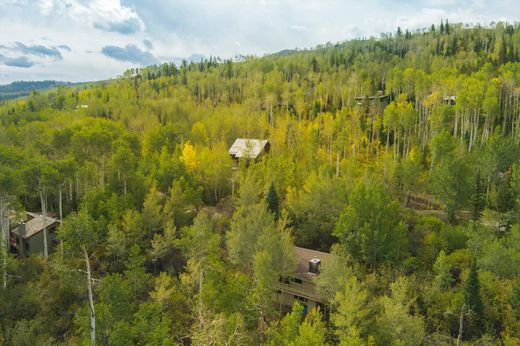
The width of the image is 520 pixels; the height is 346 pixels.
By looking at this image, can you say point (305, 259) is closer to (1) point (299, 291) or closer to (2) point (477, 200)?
(1) point (299, 291)

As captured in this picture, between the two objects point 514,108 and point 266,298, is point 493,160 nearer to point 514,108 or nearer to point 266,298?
point 514,108

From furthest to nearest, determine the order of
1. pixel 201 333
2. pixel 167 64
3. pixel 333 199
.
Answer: pixel 167 64 → pixel 333 199 → pixel 201 333

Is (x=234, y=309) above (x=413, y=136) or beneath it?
beneath

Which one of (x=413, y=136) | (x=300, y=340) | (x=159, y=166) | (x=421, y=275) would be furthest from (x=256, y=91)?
(x=300, y=340)

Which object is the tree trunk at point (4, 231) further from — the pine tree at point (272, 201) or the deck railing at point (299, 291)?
the pine tree at point (272, 201)

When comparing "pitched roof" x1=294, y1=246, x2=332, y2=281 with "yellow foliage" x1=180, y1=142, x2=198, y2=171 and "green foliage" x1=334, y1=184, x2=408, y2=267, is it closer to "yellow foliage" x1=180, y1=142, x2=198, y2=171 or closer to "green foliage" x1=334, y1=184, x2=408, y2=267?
"green foliage" x1=334, y1=184, x2=408, y2=267

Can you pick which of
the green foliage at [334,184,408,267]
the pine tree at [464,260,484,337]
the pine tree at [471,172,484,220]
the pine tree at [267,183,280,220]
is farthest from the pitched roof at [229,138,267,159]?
the pine tree at [464,260,484,337]
